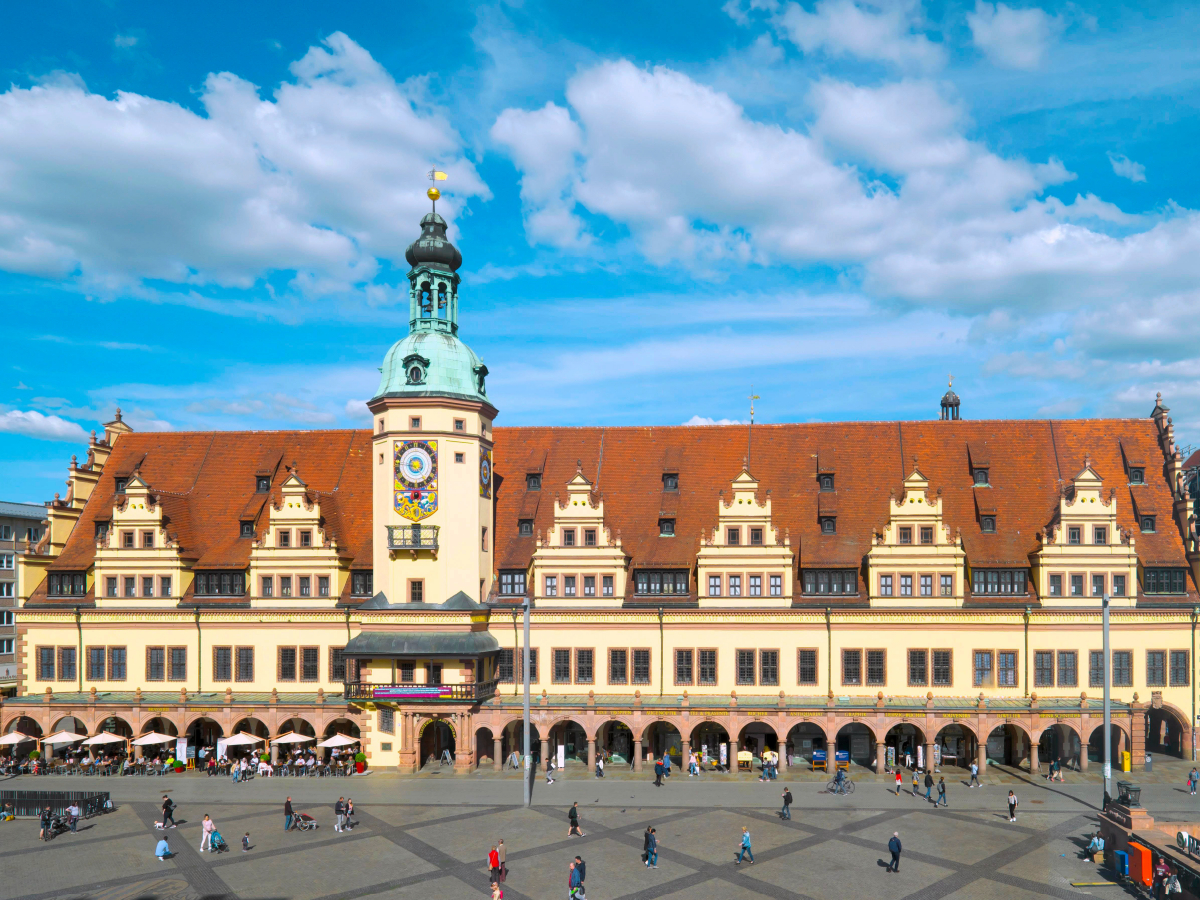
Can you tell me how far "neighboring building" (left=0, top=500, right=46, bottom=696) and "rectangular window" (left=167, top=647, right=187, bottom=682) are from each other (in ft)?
105

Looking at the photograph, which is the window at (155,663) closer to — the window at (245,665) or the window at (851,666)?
the window at (245,665)

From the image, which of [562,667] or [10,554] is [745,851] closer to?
[562,667]

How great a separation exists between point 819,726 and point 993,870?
57.1 feet

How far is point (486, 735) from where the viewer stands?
56.1 metres

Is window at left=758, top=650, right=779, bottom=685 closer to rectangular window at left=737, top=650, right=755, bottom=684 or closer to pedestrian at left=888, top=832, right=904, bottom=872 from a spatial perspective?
rectangular window at left=737, top=650, right=755, bottom=684

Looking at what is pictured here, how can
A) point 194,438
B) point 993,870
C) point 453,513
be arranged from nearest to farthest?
point 993,870 → point 453,513 → point 194,438

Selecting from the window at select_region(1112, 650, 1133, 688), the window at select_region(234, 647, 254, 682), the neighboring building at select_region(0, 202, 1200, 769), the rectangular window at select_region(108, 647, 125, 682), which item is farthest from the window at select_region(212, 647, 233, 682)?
the window at select_region(1112, 650, 1133, 688)

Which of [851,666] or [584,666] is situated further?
[584,666]

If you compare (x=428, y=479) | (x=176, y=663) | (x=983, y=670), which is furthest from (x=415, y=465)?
(x=983, y=670)

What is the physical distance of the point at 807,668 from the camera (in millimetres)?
53562

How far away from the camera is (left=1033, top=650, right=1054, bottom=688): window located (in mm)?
52188

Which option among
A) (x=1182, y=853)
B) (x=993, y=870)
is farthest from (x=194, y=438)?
(x=1182, y=853)

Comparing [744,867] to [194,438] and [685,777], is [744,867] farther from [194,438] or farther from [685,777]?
[194,438]

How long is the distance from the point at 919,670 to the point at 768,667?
855 centimetres
